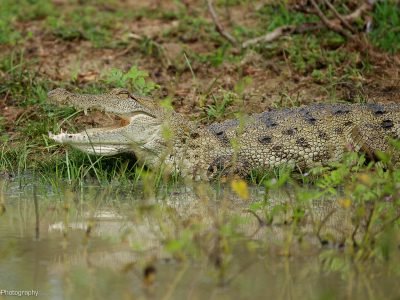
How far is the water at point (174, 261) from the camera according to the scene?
16.2 feet

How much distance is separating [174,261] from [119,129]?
2.83 m

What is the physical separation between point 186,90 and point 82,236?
396 cm

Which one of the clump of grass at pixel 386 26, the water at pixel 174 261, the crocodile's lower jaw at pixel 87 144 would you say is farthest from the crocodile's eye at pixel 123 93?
the clump of grass at pixel 386 26

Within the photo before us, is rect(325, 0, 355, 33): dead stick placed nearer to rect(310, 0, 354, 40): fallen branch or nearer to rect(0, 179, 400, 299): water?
rect(310, 0, 354, 40): fallen branch

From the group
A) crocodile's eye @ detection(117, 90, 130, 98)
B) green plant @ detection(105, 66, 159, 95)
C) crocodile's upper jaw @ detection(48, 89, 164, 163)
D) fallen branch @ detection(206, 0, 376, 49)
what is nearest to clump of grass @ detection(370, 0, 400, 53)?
fallen branch @ detection(206, 0, 376, 49)

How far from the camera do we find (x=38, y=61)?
1026cm

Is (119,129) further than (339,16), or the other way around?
(339,16)

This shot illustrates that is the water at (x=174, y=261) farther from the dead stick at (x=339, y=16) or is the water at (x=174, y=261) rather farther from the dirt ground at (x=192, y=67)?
the dead stick at (x=339, y=16)

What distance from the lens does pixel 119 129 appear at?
26.4 feet

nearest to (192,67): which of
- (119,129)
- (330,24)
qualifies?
(330,24)

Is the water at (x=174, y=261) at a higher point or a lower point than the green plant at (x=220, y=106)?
higher

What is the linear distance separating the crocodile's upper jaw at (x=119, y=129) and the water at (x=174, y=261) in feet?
4.51

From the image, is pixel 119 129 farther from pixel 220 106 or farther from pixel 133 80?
pixel 220 106

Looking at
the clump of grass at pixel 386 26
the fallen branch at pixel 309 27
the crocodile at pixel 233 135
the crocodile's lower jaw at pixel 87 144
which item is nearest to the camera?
the crocodile's lower jaw at pixel 87 144
